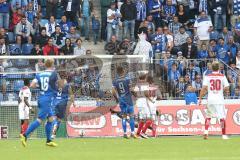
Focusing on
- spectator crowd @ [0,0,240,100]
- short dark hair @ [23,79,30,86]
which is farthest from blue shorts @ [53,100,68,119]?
spectator crowd @ [0,0,240,100]

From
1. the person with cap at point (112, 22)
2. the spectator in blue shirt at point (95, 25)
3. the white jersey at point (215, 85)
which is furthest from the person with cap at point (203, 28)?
the white jersey at point (215, 85)

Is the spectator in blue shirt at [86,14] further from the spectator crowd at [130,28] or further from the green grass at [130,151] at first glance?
the green grass at [130,151]

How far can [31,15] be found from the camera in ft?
112

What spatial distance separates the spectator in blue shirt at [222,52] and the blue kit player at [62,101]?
7765mm

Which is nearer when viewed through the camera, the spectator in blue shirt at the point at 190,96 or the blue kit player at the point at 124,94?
the blue kit player at the point at 124,94

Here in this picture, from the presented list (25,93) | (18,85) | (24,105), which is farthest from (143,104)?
(18,85)

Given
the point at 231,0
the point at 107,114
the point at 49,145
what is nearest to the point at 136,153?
the point at 49,145

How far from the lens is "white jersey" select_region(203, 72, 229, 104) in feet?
80.6

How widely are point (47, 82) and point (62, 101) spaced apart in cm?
638

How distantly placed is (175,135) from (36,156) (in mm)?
11729

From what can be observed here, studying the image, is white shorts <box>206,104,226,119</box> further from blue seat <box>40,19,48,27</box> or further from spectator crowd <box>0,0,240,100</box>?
blue seat <box>40,19,48,27</box>

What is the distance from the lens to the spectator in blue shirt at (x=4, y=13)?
33.4 m

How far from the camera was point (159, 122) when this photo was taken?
29594 millimetres

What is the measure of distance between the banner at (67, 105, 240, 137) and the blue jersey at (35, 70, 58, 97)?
8.45 meters
